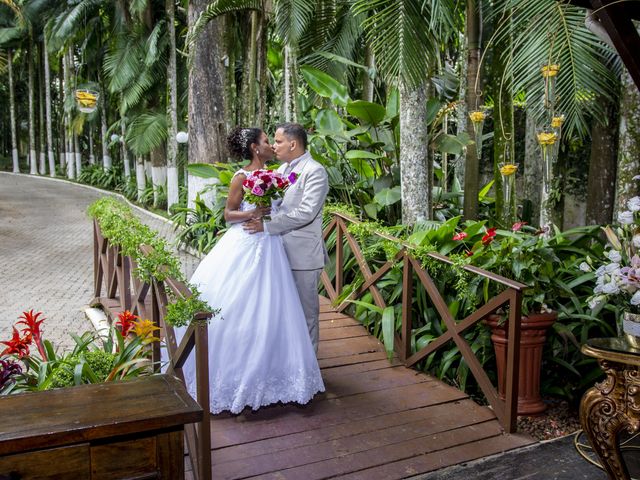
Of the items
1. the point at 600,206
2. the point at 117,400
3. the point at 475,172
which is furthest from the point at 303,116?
the point at 117,400

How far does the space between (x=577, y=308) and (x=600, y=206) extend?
7.14 feet

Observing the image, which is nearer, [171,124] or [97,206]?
[97,206]

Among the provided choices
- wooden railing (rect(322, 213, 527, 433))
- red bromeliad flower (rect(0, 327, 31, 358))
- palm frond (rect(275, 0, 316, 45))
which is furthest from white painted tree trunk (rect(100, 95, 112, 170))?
red bromeliad flower (rect(0, 327, 31, 358))

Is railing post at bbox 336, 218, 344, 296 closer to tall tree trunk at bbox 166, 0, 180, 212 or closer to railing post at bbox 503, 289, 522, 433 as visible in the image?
railing post at bbox 503, 289, 522, 433

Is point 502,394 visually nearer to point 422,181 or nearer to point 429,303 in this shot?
point 429,303

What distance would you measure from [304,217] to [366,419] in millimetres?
1429

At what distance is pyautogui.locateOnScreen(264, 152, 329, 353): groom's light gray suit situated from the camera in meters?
4.54

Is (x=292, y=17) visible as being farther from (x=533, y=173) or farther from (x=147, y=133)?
(x=147, y=133)

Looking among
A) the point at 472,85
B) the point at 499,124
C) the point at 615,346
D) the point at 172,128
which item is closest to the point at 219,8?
the point at 472,85

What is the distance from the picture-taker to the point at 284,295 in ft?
14.8

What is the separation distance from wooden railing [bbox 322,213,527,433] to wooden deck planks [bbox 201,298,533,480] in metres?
0.19

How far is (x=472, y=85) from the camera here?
23.1 feet

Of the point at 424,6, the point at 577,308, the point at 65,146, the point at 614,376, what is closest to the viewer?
the point at 614,376

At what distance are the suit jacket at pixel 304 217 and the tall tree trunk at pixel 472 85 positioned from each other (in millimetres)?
2640
